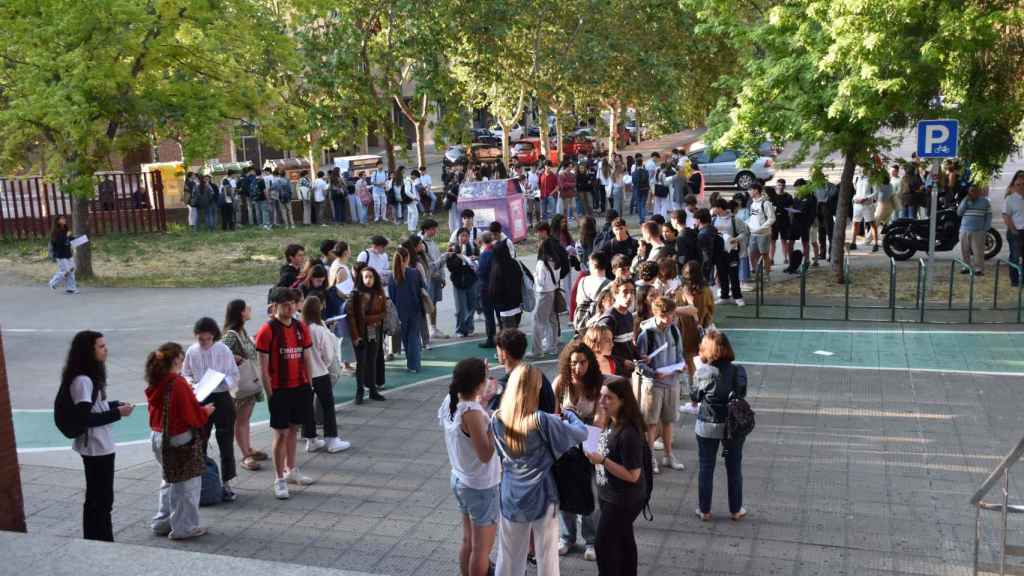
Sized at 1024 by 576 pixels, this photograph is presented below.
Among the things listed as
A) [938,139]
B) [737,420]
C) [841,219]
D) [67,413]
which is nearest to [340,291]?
[67,413]

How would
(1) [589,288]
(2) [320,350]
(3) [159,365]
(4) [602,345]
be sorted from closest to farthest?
(3) [159,365]
(4) [602,345]
(2) [320,350]
(1) [589,288]

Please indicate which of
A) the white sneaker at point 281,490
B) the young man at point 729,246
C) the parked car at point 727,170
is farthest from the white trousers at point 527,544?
the parked car at point 727,170

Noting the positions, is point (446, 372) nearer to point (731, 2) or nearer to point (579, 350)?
point (579, 350)

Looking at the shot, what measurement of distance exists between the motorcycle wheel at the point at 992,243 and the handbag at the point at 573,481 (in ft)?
50.3

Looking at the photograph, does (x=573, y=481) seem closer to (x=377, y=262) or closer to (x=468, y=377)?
(x=468, y=377)

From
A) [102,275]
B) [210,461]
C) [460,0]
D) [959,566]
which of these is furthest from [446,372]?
[460,0]

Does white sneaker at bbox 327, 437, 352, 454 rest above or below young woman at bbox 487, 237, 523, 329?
below

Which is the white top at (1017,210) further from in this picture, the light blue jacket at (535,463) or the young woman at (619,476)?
the light blue jacket at (535,463)

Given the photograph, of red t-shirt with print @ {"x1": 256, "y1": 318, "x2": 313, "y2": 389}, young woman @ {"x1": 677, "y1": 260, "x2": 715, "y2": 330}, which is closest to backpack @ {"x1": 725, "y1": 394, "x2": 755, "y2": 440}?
young woman @ {"x1": 677, "y1": 260, "x2": 715, "y2": 330}

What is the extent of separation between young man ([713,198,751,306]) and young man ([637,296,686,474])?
721 centimetres

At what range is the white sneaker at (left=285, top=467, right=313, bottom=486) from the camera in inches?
362

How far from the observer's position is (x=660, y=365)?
353 inches

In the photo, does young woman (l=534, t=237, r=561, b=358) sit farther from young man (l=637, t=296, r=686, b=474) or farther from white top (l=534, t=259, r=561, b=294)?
young man (l=637, t=296, r=686, b=474)

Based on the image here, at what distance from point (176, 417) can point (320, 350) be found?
6.76ft
